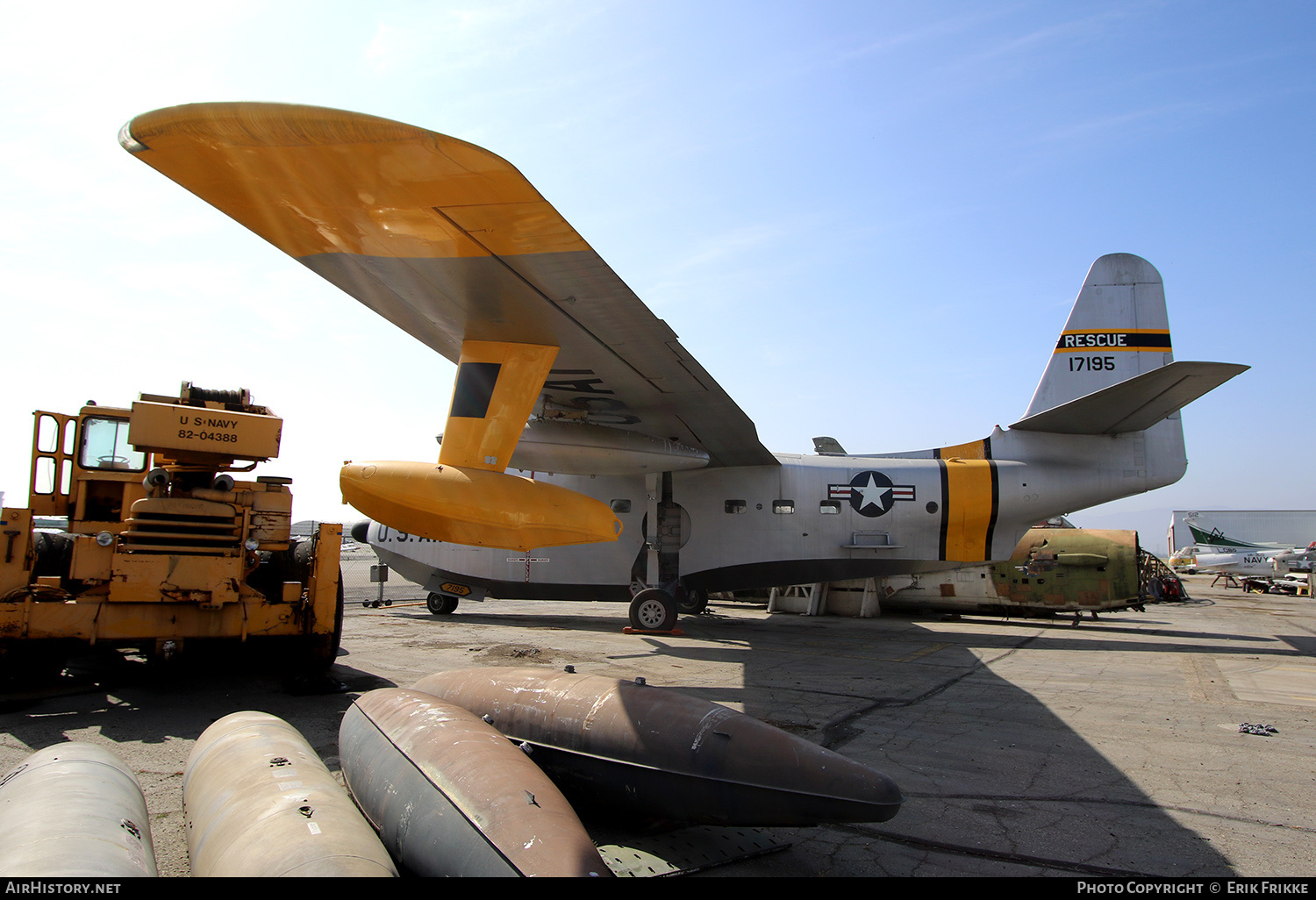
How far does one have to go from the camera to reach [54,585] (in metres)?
7.52

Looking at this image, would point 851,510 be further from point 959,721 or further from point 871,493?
point 959,721

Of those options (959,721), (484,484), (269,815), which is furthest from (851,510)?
(269,815)

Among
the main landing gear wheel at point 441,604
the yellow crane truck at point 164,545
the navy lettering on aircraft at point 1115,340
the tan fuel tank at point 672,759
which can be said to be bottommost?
the main landing gear wheel at point 441,604

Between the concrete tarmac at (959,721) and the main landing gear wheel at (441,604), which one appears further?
the main landing gear wheel at (441,604)

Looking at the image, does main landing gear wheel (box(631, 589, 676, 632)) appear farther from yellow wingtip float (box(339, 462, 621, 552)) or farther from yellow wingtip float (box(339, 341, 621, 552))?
yellow wingtip float (box(339, 462, 621, 552))

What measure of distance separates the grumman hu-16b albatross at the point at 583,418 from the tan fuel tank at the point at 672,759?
2.80m

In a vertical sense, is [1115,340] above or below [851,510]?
above

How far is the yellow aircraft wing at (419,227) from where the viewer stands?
17.2 ft

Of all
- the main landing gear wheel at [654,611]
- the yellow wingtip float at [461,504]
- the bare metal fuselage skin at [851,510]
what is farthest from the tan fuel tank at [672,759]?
the bare metal fuselage skin at [851,510]

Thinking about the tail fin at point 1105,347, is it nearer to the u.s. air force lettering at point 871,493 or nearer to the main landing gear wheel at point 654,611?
the u.s. air force lettering at point 871,493

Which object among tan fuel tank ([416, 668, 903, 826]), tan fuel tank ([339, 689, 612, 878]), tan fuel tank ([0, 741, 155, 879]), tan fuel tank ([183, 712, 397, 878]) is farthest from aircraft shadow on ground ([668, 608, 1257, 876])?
tan fuel tank ([0, 741, 155, 879])

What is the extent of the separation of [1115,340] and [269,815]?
1505cm

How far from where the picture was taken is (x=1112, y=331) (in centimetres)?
1320

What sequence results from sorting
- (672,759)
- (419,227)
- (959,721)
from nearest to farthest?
1. (672,759)
2. (419,227)
3. (959,721)
